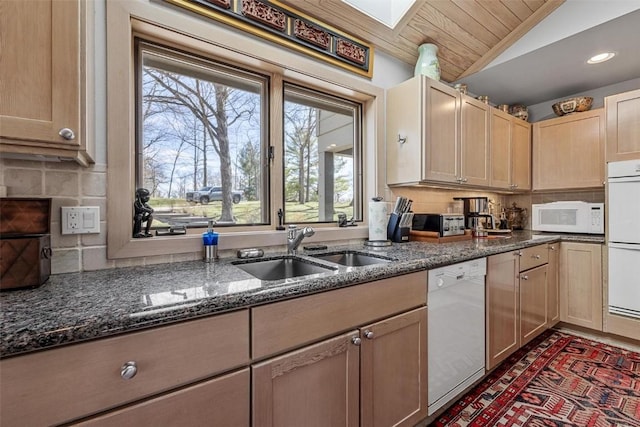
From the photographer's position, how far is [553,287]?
2545 millimetres

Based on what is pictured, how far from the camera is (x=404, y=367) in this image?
1.32 meters

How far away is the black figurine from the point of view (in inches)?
50.9

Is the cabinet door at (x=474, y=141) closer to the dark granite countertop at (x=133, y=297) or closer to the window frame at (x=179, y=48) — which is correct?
the window frame at (x=179, y=48)

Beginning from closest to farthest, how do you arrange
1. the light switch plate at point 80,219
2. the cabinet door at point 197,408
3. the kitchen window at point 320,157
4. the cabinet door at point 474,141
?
the cabinet door at point 197,408 → the light switch plate at point 80,219 → the kitchen window at point 320,157 → the cabinet door at point 474,141

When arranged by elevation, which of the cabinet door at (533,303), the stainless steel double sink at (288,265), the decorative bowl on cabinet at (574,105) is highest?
the decorative bowl on cabinet at (574,105)

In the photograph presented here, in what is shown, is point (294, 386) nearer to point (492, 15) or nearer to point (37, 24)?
point (37, 24)

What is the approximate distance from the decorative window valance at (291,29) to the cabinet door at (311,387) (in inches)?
64.2

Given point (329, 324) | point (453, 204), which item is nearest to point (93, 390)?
point (329, 324)

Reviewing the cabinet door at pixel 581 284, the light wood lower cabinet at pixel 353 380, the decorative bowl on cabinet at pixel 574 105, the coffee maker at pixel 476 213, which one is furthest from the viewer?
the decorative bowl on cabinet at pixel 574 105

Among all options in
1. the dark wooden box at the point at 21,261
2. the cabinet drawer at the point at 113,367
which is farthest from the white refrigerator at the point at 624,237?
the dark wooden box at the point at 21,261

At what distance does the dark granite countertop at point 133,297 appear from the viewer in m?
0.62

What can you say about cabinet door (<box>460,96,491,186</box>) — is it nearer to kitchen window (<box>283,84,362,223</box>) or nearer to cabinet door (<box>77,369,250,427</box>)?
kitchen window (<box>283,84,362,223</box>)

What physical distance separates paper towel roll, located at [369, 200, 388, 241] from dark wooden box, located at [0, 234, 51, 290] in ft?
5.42

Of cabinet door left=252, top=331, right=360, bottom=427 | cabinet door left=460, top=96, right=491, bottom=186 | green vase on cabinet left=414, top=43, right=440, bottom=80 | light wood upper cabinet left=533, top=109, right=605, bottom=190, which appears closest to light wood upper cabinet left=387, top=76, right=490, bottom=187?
cabinet door left=460, top=96, right=491, bottom=186
